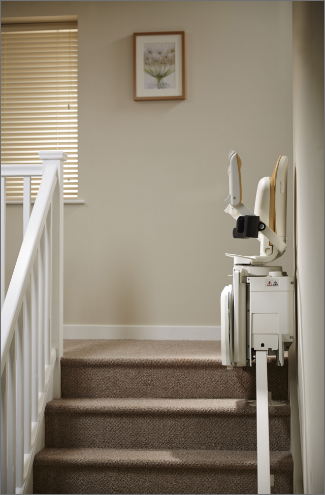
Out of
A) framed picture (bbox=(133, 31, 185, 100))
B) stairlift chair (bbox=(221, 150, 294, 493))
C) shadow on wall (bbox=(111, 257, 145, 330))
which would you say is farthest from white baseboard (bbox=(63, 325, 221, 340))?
framed picture (bbox=(133, 31, 185, 100))

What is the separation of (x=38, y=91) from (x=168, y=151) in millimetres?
1032

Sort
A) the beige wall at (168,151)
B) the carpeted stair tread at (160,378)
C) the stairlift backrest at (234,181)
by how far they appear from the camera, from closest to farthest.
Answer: the stairlift backrest at (234,181), the carpeted stair tread at (160,378), the beige wall at (168,151)

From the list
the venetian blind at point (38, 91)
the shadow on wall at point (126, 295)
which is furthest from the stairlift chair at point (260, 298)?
the venetian blind at point (38, 91)

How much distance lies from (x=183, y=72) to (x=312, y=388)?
7.15 ft

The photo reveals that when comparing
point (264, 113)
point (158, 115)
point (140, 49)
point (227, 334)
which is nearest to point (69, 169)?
point (158, 115)

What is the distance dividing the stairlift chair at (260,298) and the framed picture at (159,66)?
1273 mm

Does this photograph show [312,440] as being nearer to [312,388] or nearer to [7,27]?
[312,388]

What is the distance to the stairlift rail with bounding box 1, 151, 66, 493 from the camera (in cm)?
154

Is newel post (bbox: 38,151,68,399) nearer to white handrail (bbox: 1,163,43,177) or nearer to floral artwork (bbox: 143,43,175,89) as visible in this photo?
white handrail (bbox: 1,163,43,177)

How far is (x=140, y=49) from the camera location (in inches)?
114

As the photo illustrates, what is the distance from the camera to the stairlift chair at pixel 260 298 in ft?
5.82

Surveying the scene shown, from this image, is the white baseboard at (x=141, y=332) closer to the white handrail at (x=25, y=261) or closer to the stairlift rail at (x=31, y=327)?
the stairlift rail at (x=31, y=327)

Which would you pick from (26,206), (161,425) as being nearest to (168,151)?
(26,206)

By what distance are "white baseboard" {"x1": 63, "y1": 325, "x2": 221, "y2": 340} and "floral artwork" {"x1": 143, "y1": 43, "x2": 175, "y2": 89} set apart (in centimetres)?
162
